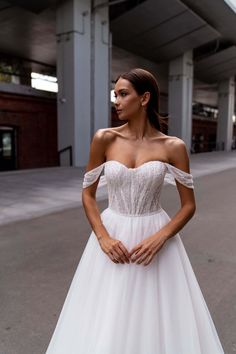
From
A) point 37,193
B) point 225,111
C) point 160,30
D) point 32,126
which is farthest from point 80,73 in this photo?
point 225,111

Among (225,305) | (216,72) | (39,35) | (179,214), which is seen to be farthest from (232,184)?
(216,72)

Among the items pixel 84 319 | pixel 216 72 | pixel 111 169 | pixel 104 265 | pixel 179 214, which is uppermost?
pixel 216 72

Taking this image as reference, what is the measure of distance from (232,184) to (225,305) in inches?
374

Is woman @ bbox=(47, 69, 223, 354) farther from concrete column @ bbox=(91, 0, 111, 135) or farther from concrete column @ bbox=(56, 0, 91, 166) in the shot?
concrete column @ bbox=(91, 0, 111, 135)

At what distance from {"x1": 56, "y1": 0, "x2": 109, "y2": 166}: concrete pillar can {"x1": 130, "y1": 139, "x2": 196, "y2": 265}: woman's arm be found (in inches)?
597

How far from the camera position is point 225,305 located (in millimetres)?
3482

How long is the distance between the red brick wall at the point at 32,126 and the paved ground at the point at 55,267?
1120 cm

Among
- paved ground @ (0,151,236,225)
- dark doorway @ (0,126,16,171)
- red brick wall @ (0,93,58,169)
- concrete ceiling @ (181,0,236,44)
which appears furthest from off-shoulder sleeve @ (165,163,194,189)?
concrete ceiling @ (181,0,236,44)

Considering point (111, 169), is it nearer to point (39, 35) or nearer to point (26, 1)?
point (26, 1)

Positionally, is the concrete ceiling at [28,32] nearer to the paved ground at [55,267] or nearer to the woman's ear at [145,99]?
the paved ground at [55,267]

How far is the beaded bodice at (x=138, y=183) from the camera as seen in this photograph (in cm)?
187

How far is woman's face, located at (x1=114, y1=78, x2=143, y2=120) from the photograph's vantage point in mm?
1886

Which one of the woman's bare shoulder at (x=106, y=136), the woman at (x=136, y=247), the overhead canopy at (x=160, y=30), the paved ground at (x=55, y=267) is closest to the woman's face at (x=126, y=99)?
the woman at (x=136, y=247)

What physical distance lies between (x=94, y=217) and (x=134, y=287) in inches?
16.6
